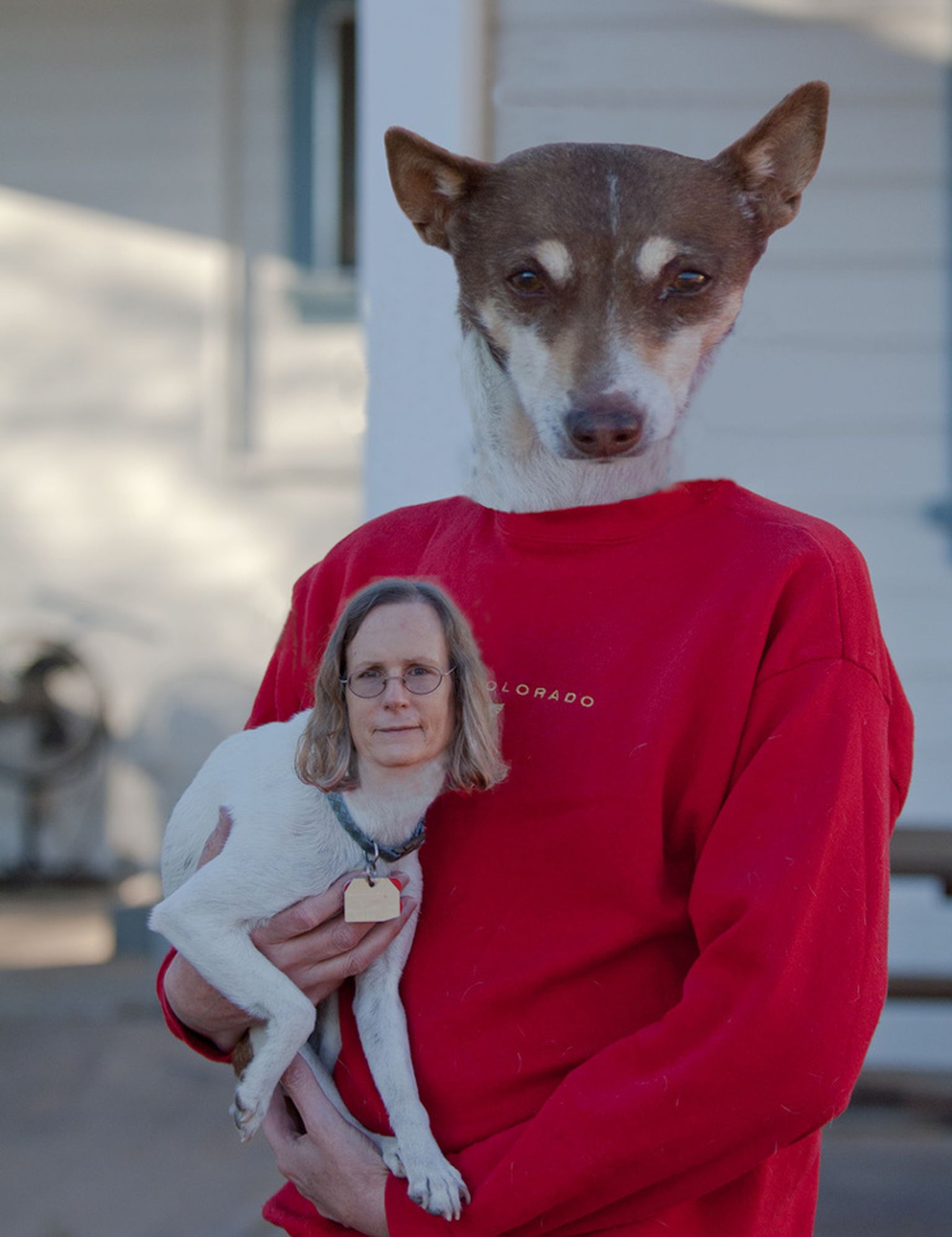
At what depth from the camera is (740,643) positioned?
1.14m

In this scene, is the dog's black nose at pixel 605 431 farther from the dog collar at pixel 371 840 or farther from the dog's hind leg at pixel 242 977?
the dog's hind leg at pixel 242 977

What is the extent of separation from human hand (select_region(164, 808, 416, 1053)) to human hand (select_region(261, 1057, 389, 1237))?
0.27ft

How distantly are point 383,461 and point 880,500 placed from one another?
159 cm

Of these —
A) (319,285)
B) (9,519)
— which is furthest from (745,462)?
(9,519)

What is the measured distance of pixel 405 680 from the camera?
1175mm

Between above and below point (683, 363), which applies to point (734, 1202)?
below

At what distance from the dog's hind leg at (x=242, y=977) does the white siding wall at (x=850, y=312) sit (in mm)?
2389

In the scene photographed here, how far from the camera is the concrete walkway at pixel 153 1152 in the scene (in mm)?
3291

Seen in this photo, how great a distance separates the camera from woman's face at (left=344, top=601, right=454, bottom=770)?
3.83 ft

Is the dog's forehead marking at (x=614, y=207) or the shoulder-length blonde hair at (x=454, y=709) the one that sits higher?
the dog's forehead marking at (x=614, y=207)

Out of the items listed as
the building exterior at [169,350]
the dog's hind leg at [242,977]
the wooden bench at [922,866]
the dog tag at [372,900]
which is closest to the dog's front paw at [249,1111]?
the dog's hind leg at [242,977]

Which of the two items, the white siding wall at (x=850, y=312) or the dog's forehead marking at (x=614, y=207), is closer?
the dog's forehead marking at (x=614, y=207)

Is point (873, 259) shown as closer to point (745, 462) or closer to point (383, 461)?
point (745, 462)

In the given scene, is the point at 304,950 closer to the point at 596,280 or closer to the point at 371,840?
the point at 371,840
